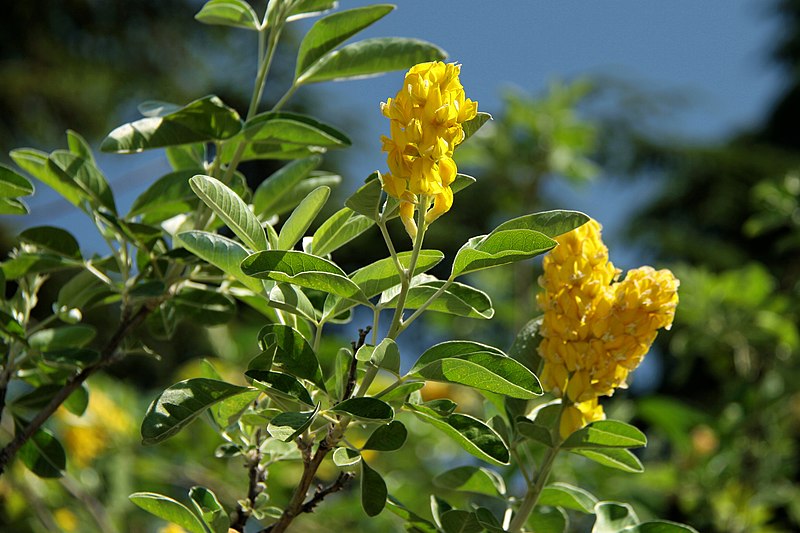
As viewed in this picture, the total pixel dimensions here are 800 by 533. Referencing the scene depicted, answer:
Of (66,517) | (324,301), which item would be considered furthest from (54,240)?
(66,517)

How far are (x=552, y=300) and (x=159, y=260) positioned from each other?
1.36 ft

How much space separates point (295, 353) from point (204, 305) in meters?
0.31

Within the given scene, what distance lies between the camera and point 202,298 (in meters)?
0.98

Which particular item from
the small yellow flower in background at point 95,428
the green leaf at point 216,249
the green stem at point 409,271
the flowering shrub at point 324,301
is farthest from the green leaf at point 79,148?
the small yellow flower in background at point 95,428

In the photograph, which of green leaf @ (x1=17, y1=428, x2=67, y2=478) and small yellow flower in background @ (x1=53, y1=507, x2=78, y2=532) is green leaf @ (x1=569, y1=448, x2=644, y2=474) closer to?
green leaf @ (x1=17, y1=428, x2=67, y2=478)

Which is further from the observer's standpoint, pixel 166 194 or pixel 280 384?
pixel 166 194

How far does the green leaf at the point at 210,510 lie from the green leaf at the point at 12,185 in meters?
0.33

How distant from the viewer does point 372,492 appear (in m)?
0.75

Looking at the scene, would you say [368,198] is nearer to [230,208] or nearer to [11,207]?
[230,208]

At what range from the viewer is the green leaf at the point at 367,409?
65cm

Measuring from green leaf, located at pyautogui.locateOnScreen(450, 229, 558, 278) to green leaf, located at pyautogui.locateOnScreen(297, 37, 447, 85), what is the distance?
277mm

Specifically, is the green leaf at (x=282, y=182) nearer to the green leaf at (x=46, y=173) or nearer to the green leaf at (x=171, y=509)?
the green leaf at (x=46, y=173)

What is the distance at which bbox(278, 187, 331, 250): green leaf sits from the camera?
28.8 inches

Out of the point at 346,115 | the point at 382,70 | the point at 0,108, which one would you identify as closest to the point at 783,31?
the point at 346,115
